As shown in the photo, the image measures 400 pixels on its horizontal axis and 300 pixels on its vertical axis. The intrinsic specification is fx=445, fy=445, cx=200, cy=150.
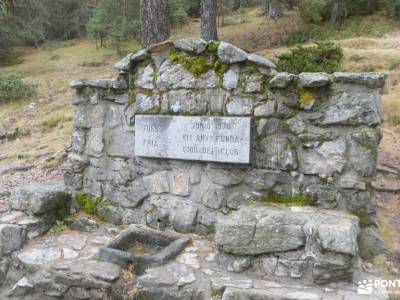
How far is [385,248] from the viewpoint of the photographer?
398 cm

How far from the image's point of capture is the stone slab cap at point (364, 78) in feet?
12.5

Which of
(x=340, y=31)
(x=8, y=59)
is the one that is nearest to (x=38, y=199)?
(x=340, y=31)

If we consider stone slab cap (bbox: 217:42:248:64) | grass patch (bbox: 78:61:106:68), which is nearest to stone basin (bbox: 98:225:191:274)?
stone slab cap (bbox: 217:42:248:64)

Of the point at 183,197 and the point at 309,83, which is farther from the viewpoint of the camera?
the point at 183,197

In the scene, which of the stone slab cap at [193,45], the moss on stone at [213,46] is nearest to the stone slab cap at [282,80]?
the moss on stone at [213,46]

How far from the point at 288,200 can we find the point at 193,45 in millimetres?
1839

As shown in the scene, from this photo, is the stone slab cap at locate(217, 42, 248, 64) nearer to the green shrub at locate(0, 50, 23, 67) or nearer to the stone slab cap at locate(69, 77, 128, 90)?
the stone slab cap at locate(69, 77, 128, 90)

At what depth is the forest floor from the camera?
24.1 ft

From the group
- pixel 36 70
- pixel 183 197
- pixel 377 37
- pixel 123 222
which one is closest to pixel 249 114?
pixel 183 197

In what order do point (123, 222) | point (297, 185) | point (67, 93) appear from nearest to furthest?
point (297, 185) < point (123, 222) < point (67, 93)

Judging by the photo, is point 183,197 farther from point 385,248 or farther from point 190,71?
point 385,248

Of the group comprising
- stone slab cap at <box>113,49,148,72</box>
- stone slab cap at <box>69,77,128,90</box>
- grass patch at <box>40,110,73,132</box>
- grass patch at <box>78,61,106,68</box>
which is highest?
grass patch at <box>78,61,106,68</box>

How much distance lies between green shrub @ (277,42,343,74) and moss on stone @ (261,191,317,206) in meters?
3.19

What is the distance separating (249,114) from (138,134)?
1.29 m
